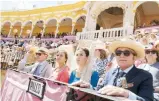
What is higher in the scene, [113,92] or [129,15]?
[129,15]

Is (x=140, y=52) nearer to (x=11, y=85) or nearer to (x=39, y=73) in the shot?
(x=39, y=73)

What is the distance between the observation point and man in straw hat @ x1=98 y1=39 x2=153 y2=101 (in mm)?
1787

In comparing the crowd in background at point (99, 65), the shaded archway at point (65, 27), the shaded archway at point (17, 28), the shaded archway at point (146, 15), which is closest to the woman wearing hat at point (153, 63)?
the crowd in background at point (99, 65)

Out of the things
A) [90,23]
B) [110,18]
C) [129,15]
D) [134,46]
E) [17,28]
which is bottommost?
[134,46]

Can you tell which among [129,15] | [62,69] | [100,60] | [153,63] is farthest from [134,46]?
[129,15]

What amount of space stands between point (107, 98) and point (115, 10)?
18021 mm

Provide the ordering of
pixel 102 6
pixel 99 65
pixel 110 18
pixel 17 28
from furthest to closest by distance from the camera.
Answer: pixel 17 28 → pixel 110 18 → pixel 102 6 → pixel 99 65

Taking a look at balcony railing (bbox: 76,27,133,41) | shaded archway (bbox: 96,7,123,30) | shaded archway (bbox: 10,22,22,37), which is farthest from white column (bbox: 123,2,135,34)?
shaded archway (bbox: 10,22,22,37)

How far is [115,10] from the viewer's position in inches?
752

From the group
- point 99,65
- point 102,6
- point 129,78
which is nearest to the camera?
point 129,78

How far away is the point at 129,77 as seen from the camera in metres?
2.09

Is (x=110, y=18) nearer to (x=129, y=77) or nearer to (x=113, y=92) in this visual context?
(x=129, y=77)

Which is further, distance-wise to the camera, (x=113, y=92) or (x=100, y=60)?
(x=100, y=60)

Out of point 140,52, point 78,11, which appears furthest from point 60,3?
point 140,52
